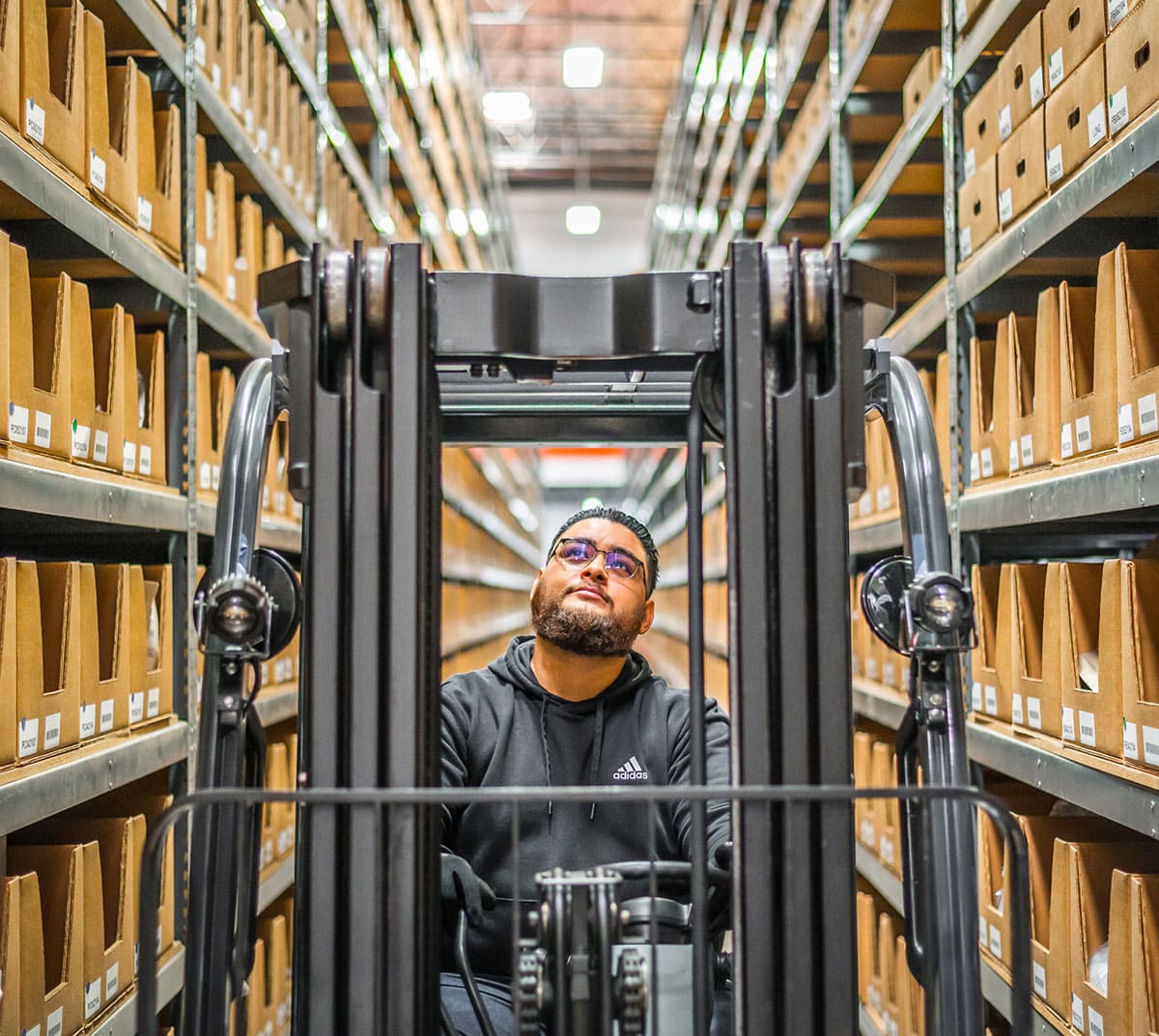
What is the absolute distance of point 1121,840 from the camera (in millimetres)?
2336

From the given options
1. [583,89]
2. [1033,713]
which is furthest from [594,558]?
[583,89]

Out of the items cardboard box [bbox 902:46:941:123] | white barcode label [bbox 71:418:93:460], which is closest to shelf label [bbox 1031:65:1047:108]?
cardboard box [bbox 902:46:941:123]

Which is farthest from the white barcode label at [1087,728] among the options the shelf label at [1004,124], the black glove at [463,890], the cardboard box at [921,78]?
the cardboard box at [921,78]

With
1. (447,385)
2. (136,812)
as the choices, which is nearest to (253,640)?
(447,385)

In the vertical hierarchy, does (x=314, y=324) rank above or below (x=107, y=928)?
above

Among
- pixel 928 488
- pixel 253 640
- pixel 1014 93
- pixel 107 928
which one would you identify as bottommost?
pixel 107 928

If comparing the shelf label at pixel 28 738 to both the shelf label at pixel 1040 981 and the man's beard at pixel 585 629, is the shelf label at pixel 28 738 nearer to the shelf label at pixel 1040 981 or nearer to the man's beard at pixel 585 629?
the man's beard at pixel 585 629

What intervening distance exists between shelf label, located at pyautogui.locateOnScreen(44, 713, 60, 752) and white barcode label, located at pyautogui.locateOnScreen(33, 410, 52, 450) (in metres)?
0.49

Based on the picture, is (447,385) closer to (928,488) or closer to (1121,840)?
(928,488)

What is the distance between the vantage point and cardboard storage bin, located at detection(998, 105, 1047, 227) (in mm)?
2391

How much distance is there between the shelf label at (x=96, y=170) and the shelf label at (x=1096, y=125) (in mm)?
1933

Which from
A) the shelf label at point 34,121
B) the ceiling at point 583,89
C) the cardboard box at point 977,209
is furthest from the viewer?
the ceiling at point 583,89

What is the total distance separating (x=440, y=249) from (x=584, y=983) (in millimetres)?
6476

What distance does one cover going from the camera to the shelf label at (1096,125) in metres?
2.10
